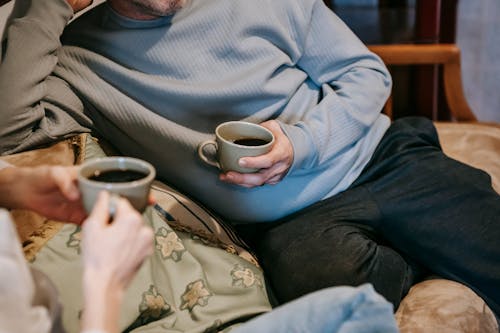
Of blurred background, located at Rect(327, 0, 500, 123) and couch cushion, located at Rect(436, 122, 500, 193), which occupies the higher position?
couch cushion, located at Rect(436, 122, 500, 193)

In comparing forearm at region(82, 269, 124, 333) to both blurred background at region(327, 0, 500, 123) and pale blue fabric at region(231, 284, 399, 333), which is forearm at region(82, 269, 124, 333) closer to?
pale blue fabric at region(231, 284, 399, 333)

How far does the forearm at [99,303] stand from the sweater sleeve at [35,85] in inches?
29.4

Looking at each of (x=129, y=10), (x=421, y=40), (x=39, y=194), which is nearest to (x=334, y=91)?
(x=129, y=10)

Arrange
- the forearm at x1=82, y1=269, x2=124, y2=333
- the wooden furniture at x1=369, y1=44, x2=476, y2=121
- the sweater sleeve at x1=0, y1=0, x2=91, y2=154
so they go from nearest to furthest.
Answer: the forearm at x1=82, y1=269, x2=124, y2=333 < the sweater sleeve at x1=0, y1=0, x2=91, y2=154 < the wooden furniture at x1=369, y1=44, x2=476, y2=121

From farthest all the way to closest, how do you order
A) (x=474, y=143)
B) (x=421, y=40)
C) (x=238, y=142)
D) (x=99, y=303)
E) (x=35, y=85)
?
(x=421, y=40), (x=474, y=143), (x=35, y=85), (x=238, y=142), (x=99, y=303)

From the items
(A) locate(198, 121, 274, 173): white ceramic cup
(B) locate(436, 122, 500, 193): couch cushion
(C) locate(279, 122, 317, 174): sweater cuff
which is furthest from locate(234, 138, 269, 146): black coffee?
(B) locate(436, 122, 500, 193): couch cushion

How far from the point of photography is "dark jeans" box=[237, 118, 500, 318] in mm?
1474

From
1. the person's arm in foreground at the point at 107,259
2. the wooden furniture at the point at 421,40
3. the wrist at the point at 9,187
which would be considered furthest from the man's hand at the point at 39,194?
the wooden furniture at the point at 421,40

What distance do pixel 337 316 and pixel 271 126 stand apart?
669 mm

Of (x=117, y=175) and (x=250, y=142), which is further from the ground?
(x=117, y=175)

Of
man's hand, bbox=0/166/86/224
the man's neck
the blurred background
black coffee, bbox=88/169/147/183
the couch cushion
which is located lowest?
the blurred background

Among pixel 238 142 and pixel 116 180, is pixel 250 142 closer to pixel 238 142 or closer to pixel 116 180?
→ pixel 238 142

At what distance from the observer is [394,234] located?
160cm

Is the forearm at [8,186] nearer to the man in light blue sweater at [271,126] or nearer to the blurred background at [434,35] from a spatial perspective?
the man in light blue sweater at [271,126]
